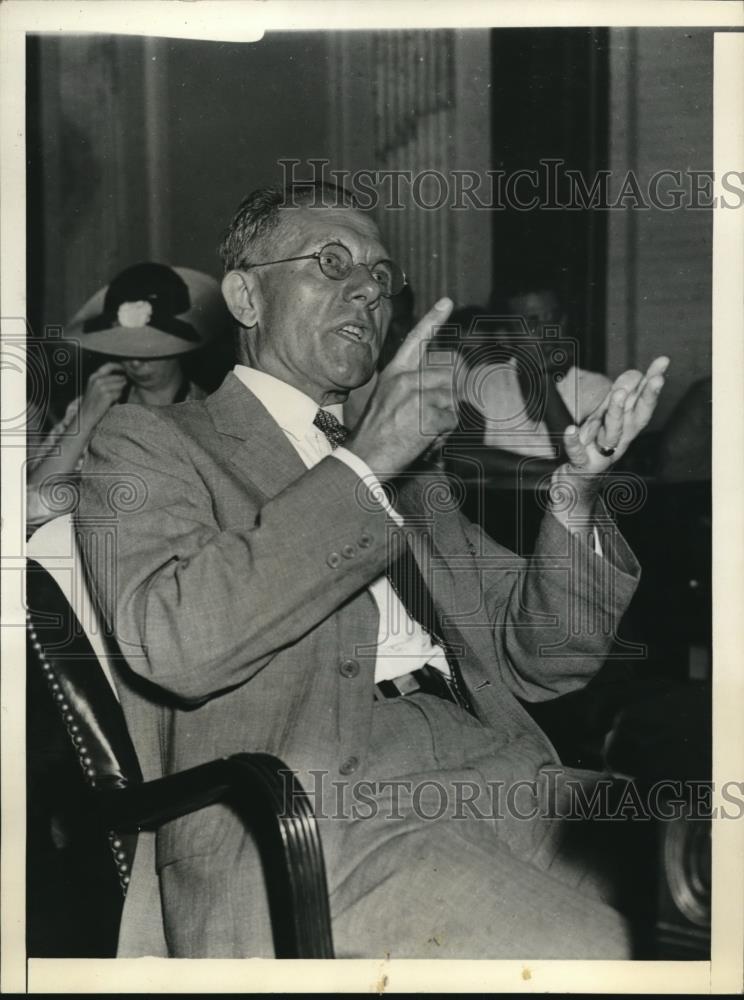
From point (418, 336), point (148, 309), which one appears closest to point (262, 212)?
point (148, 309)

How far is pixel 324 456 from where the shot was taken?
2225 millimetres

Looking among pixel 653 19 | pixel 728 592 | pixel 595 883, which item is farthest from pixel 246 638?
pixel 653 19

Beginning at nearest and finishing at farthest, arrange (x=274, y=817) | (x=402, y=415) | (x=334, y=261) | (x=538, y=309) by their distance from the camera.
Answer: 1. (x=274, y=817)
2. (x=402, y=415)
3. (x=334, y=261)
4. (x=538, y=309)

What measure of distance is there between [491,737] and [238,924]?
1.99 feet

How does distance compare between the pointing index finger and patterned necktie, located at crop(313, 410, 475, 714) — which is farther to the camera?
patterned necktie, located at crop(313, 410, 475, 714)

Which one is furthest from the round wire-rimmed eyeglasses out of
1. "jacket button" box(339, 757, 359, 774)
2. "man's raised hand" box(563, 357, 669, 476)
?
"jacket button" box(339, 757, 359, 774)

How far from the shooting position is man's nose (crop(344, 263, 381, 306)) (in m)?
2.22

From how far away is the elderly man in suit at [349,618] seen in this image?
206cm

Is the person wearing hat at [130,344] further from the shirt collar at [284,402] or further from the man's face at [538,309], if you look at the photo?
the man's face at [538,309]

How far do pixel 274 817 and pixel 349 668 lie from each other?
33 cm

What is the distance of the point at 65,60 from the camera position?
2.28m

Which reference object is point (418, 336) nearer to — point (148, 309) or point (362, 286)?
point (362, 286)

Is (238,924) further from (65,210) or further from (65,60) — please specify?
(65,60)

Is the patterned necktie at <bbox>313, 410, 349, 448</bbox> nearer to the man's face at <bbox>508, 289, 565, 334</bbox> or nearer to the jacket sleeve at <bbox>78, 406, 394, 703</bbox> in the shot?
the jacket sleeve at <bbox>78, 406, 394, 703</bbox>
